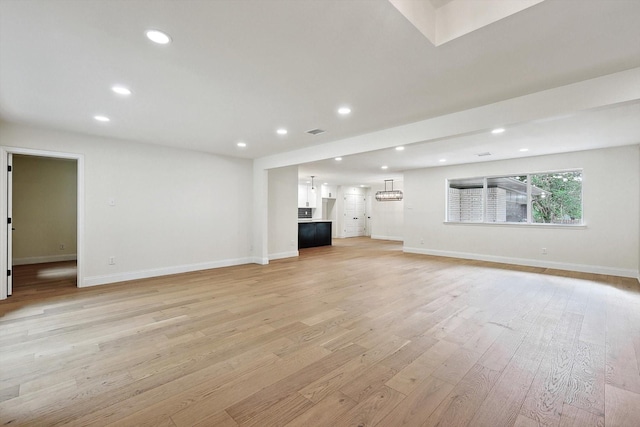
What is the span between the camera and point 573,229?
232 inches

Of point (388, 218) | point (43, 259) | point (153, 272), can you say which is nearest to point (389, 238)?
point (388, 218)

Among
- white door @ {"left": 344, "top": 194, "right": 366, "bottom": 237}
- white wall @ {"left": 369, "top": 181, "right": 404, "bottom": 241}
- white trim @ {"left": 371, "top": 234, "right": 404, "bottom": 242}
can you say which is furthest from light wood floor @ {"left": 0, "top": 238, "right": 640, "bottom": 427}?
white door @ {"left": 344, "top": 194, "right": 366, "bottom": 237}

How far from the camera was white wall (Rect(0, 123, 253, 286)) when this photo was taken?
4.63m

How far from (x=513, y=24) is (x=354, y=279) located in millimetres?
4094

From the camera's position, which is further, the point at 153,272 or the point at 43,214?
the point at 43,214

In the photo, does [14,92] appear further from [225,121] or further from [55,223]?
[55,223]

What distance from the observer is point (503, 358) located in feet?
7.82

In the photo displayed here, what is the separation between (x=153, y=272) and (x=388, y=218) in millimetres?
9389

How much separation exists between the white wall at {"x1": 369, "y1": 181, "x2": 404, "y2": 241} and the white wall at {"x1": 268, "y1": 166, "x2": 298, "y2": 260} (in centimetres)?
579

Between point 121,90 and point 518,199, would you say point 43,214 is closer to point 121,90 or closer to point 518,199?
point 121,90

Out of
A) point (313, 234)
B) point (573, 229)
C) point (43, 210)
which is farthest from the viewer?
point (313, 234)

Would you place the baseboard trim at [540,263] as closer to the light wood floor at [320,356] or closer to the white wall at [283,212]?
the light wood floor at [320,356]

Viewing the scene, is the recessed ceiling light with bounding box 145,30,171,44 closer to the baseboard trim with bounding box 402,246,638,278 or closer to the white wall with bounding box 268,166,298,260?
the white wall with bounding box 268,166,298,260

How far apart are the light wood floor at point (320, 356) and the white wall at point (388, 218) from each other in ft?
24.8
